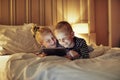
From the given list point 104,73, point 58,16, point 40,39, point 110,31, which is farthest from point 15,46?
point 110,31

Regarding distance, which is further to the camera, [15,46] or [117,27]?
[117,27]

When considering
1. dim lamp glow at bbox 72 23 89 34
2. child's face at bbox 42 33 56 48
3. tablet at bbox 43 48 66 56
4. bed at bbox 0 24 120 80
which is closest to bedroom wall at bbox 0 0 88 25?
dim lamp glow at bbox 72 23 89 34

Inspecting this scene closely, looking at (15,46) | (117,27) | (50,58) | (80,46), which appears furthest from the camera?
(117,27)

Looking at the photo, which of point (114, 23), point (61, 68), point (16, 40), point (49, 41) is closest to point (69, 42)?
point (49, 41)

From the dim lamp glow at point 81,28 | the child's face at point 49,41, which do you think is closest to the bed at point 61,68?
the child's face at point 49,41

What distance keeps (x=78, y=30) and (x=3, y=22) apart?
4.07 feet

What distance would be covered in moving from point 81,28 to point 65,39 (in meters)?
2.02

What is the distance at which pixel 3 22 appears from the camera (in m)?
3.22

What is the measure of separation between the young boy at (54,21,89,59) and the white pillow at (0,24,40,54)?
94cm

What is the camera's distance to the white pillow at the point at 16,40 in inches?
101

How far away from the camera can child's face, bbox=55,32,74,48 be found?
174 cm

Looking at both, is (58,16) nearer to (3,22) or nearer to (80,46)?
(3,22)

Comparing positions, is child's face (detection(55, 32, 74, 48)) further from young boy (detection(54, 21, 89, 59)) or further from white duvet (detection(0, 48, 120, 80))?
white duvet (detection(0, 48, 120, 80))

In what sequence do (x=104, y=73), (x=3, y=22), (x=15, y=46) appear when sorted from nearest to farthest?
(x=104, y=73) → (x=15, y=46) → (x=3, y=22)
